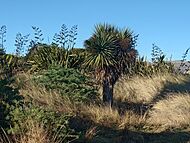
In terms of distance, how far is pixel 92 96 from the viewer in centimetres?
1697

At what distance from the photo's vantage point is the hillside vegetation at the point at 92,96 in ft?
32.8

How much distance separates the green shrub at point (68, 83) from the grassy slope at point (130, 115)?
52 centimetres

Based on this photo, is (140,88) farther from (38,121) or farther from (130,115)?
(38,121)

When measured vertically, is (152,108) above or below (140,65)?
below

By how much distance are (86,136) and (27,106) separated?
146 centimetres

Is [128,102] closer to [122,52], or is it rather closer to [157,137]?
[122,52]

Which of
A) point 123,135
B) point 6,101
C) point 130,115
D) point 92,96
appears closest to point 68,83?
point 92,96

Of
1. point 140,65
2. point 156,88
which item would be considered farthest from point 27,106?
point 140,65

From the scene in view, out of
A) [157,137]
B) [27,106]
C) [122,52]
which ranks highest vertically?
[122,52]

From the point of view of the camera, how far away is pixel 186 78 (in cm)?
2552

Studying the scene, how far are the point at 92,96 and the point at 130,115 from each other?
2490 millimetres

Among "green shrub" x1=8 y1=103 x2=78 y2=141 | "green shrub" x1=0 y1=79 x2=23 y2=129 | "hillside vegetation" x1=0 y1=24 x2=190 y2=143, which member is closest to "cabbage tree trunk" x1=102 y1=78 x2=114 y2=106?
"hillside vegetation" x1=0 y1=24 x2=190 y2=143

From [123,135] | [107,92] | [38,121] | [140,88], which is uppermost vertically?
[140,88]

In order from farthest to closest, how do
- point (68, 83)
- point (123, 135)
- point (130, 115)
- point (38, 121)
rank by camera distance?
1. point (68, 83)
2. point (130, 115)
3. point (123, 135)
4. point (38, 121)
